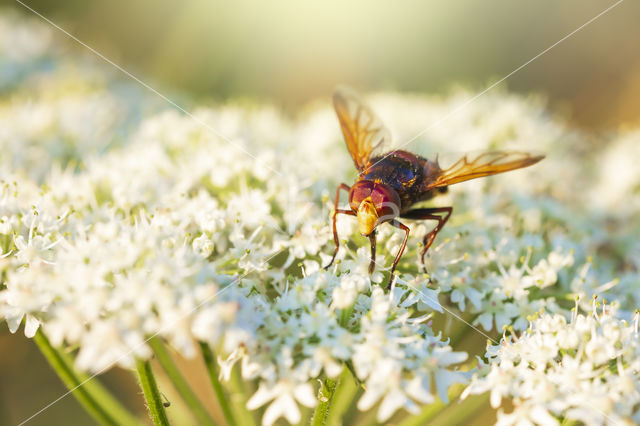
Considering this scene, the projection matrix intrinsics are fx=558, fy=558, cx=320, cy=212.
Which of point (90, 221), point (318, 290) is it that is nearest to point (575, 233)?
point (318, 290)

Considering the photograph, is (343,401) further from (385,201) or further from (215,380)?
(385,201)

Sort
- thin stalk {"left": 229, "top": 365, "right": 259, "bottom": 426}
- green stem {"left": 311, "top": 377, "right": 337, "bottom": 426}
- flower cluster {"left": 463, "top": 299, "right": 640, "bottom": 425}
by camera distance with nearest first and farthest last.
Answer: flower cluster {"left": 463, "top": 299, "right": 640, "bottom": 425}
green stem {"left": 311, "top": 377, "right": 337, "bottom": 426}
thin stalk {"left": 229, "top": 365, "right": 259, "bottom": 426}

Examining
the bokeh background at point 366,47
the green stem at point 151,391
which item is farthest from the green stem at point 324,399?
the bokeh background at point 366,47

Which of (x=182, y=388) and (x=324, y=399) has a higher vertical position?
(x=182, y=388)

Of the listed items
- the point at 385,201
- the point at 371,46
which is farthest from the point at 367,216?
the point at 371,46

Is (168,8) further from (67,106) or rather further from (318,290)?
(318,290)

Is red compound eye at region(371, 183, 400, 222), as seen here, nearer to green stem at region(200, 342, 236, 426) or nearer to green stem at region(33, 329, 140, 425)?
green stem at region(200, 342, 236, 426)

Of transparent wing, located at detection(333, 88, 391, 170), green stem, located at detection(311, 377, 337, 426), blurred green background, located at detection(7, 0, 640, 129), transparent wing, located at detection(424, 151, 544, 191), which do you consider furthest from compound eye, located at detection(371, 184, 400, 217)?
blurred green background, located at detection(7, 0, 640, 129)
